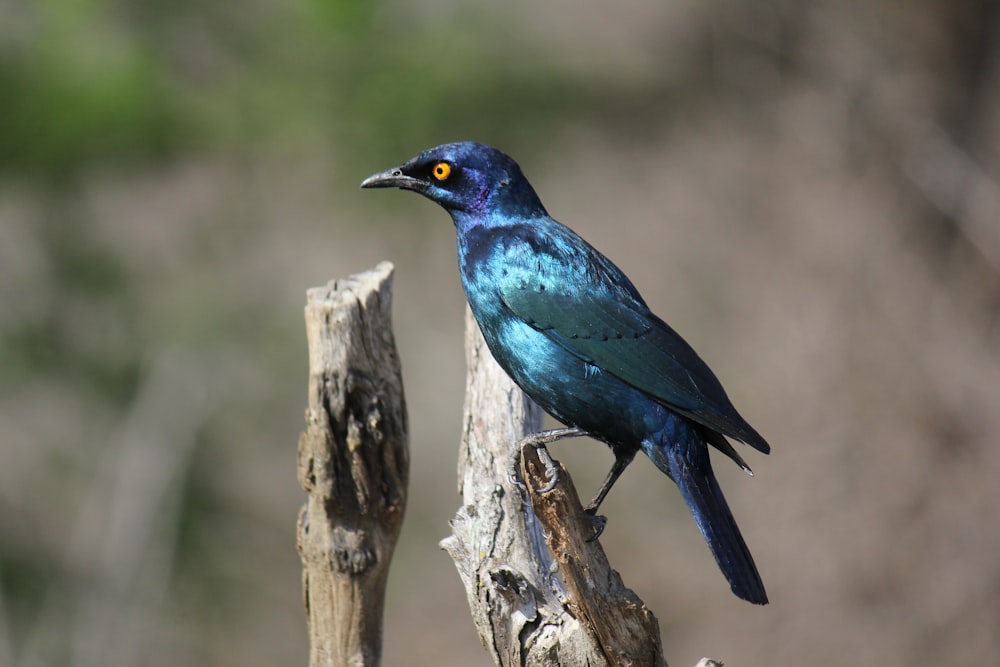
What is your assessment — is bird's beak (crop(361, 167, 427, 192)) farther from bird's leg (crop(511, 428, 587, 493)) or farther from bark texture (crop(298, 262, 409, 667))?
bird's leg (crop(511, 428, 587, 493))

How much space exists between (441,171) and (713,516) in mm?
1473

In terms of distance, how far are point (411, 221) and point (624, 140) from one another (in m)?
2.17

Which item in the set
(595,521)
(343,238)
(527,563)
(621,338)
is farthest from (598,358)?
(343,238)

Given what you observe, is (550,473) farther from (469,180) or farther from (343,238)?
(343,238)

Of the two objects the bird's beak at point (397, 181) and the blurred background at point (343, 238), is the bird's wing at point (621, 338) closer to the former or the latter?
the bird's beak at point (397, 181)

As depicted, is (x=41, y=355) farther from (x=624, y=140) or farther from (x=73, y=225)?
(x=624, y=140)

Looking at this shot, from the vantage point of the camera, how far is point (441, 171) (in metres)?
3.79

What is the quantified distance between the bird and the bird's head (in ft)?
0.38

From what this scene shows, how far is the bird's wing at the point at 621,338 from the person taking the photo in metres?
3.35

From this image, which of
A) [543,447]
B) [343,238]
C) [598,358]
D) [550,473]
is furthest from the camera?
[343,238]

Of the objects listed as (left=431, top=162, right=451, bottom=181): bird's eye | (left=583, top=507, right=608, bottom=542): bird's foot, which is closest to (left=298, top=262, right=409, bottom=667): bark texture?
(left=431, top=162, right=451, bottom=181): bird's eye

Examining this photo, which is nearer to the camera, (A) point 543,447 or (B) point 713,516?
(B) point 713,516

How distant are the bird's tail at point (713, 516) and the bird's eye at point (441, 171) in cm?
119

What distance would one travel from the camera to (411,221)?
8438 millimetres
